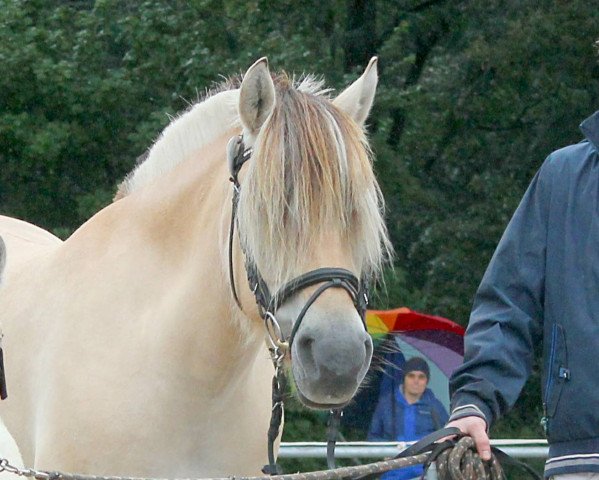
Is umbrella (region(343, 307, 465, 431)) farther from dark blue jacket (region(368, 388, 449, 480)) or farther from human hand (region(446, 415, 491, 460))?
human hand (region(446, 415, 491, 460))

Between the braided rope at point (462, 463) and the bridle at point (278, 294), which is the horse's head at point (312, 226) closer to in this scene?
the bridle at point (278, 294)

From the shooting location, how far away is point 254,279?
133 inches

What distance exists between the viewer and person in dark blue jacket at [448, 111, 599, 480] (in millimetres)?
2912

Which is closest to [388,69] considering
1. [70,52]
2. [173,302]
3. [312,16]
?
[312,16]

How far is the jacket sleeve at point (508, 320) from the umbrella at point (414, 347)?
5938mm

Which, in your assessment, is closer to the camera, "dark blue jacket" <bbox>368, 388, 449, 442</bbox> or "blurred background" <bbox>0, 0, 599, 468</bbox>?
"dark blue jacket" <bbox>368, 388, 449, 442</bbox>

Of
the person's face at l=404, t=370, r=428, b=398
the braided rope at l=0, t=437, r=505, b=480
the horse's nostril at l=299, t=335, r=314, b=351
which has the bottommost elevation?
the braided rope at l=0, t=437, r=505, b=480

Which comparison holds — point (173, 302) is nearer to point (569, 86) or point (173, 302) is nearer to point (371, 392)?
point (371, 392)

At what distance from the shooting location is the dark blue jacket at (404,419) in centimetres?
791

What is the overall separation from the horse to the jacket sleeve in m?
0.30

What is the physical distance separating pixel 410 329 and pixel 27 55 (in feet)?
15.6

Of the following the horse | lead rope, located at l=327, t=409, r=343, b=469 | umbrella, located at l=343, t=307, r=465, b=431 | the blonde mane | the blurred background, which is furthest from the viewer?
the blurred background

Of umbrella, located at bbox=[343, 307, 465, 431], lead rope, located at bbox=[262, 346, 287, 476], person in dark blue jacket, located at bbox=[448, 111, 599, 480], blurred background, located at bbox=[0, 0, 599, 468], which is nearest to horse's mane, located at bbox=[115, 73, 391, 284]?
lead rope, located at bbox=[262, 346, 287, 476]

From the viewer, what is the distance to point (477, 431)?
9.60 ft
